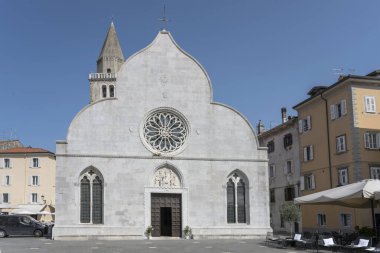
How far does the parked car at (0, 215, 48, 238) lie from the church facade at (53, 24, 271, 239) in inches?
218

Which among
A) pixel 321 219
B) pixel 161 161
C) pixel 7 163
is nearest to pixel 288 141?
pixel 321 219

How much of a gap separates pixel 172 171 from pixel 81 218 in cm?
662

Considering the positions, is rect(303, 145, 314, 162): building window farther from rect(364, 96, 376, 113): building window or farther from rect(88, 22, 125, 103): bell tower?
rect(88, 22, 125, 103): bell tower

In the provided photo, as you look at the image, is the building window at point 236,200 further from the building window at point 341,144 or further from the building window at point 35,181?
the building window at point 35,181

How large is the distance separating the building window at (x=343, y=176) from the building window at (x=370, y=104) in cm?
458

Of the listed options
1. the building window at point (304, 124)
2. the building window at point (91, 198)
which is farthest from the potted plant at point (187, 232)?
the building window at point (304, 124)

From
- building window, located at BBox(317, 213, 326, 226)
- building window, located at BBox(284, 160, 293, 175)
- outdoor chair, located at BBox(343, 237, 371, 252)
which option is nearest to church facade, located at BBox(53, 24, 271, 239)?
building window, located at BBox(317, 213, 326, 226)

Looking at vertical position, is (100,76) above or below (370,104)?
above

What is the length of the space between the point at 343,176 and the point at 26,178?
36449mm

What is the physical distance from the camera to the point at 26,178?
57.2 meters

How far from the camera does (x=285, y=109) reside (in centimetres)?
5266

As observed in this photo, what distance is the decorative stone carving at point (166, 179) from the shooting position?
3322 centimetres

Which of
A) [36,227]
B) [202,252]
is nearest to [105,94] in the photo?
[36,227]

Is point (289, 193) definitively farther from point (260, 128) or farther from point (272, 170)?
point (260, 128)
